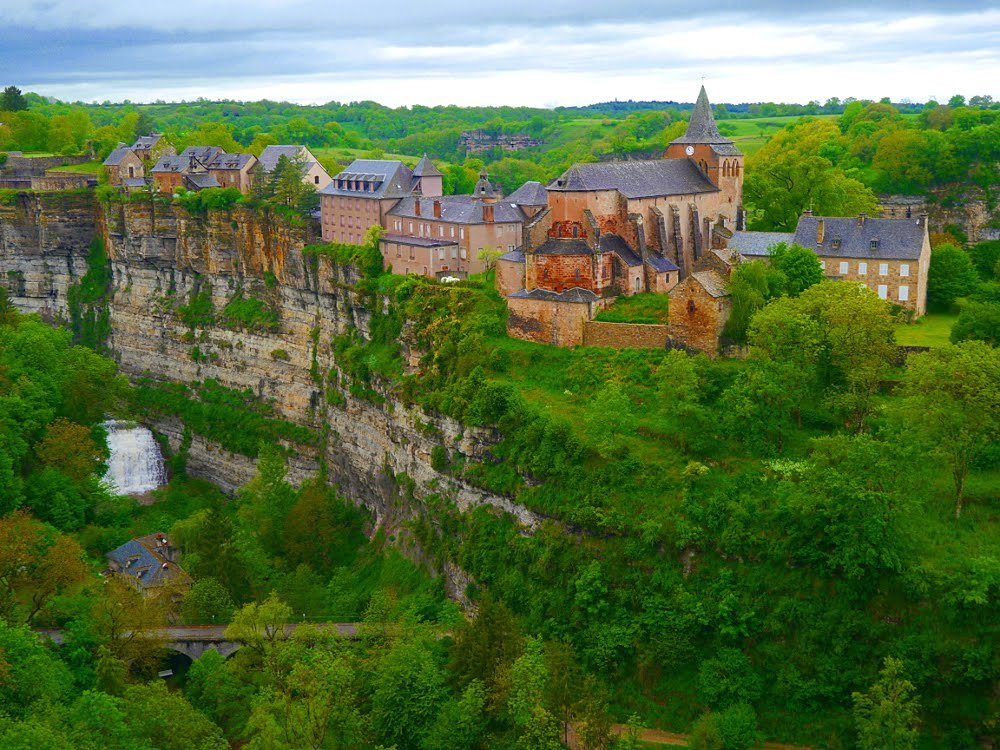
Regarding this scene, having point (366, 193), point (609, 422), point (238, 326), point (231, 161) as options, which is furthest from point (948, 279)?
point (231, 161)

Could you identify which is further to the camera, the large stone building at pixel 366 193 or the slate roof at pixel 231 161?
the slate roof at pixel 231 161

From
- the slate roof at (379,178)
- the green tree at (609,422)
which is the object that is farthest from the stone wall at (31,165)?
the green tree at (609,422)

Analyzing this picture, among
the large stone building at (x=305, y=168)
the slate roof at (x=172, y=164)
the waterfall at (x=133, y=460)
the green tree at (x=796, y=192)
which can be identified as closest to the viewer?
the green tree at (x=796, y=192)

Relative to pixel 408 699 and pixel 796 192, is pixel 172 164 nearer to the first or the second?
pixel 796 192

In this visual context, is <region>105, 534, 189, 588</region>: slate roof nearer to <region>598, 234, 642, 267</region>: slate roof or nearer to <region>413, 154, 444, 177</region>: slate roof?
<region>598, 234, 642, 267</region>: slate roof

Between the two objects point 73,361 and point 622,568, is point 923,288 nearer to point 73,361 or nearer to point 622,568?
point 622,568

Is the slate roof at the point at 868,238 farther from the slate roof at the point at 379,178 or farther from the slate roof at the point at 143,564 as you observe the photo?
the slate roof at the point at 143,564
